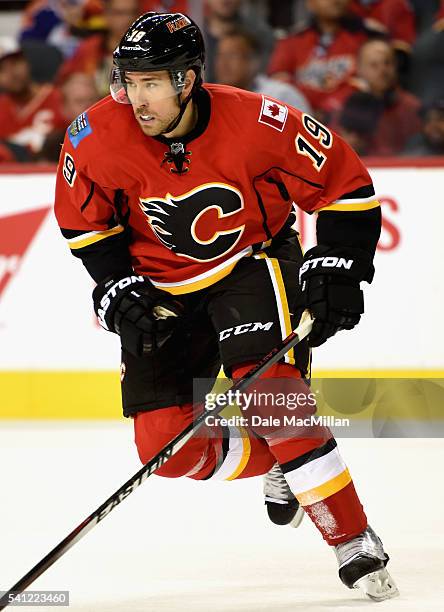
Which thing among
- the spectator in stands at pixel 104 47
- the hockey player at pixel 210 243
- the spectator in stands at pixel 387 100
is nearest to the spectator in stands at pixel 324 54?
the spectator in stands at pixel 387 100

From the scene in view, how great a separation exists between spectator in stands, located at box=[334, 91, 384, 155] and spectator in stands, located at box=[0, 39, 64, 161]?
164cm

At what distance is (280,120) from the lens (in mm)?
2838

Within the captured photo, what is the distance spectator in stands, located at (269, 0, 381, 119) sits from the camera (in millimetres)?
6109

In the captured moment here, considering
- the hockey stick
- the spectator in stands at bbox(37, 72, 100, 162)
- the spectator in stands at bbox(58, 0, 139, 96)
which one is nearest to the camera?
the hockey stick

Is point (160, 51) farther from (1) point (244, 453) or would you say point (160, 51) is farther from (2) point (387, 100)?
(2) point (387, 100)

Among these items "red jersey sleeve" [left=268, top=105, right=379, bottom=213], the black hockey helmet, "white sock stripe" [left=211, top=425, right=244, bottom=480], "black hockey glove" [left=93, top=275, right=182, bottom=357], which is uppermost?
the black hockey helmet

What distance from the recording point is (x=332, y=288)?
271cm

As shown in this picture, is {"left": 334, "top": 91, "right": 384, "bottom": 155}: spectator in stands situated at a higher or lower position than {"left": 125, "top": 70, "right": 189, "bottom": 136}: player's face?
lower

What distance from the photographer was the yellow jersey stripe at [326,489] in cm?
266

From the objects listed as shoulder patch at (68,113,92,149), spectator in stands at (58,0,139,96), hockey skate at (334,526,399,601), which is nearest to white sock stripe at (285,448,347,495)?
hockey skate at (334,526,399,601)

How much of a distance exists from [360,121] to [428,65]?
18.3 inches

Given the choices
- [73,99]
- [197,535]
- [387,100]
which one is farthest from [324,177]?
[73,99]

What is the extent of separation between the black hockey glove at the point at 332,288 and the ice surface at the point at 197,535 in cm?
61

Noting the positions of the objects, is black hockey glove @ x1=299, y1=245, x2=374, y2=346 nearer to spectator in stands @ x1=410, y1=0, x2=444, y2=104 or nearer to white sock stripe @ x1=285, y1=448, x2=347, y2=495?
white sock stripe @ x1=285, y1=448, x2=347, y2=495
